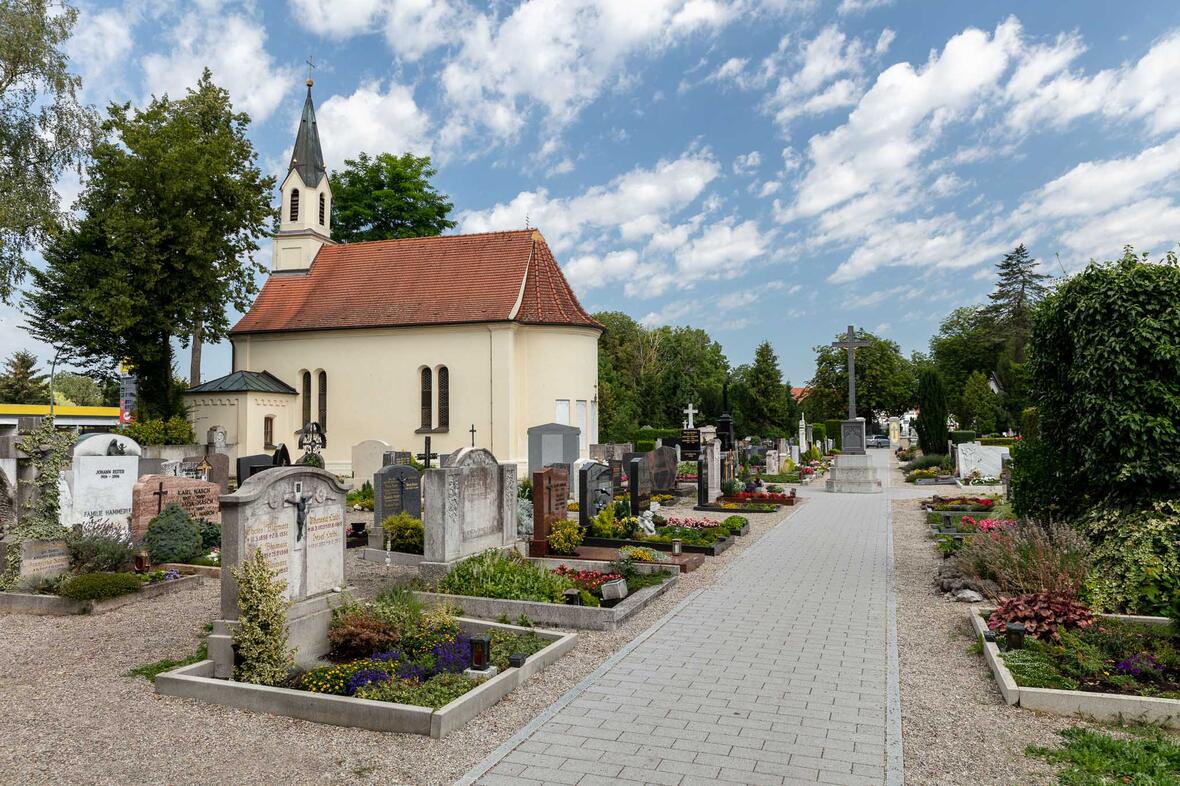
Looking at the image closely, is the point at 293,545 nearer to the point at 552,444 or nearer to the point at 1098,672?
the point at 1098,672

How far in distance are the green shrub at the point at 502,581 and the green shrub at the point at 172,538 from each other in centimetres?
511

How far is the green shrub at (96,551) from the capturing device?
10109 mm

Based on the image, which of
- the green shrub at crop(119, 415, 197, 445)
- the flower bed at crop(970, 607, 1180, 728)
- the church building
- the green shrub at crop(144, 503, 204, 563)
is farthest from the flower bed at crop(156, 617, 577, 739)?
Result: the green shrub at crop(119, 415, 197, 445)

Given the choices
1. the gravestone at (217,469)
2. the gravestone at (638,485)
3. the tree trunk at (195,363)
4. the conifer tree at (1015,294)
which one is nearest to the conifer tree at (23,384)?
the tree trunk at (195,363)

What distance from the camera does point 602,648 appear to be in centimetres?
764

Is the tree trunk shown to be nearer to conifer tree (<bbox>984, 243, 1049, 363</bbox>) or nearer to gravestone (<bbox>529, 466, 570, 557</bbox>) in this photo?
gravestone (<bbox>529, 466, 570, 557</bbox>)

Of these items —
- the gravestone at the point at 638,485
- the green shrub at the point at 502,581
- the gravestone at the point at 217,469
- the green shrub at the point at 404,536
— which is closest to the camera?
the green shrub at the point at 502,581

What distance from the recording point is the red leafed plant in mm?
7172

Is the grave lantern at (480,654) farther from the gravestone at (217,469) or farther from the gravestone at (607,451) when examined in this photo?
the gravestone at (607,451)

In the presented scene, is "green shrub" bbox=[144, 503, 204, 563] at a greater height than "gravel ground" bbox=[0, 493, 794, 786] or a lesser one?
greater

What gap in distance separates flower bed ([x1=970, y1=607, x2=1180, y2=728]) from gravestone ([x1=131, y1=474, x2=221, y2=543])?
12.3 m

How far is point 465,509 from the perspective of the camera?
428 inches

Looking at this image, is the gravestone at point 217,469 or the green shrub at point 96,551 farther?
the gravestone at point 217,469

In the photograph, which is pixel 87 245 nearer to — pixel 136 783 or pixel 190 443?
pixel 190 443
